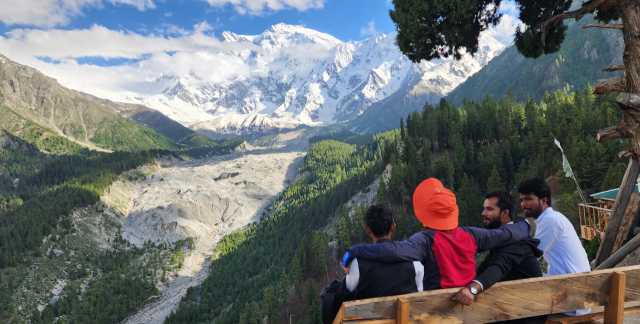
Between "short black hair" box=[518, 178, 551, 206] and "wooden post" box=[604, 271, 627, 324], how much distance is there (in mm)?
2233

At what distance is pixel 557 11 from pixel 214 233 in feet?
356

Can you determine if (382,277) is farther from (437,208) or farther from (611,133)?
(611,133)

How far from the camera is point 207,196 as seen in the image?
11862 cm

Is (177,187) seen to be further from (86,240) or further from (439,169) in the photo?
(439,169)

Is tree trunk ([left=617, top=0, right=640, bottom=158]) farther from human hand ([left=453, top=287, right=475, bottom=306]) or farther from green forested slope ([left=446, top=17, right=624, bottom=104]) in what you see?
green forested slope ([left=446, top=17, right=624, bottom=104])

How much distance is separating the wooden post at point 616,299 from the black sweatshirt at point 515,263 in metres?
0.73

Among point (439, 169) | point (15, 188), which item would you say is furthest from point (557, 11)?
point (15, 188)

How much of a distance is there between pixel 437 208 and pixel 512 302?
1336 millimetres

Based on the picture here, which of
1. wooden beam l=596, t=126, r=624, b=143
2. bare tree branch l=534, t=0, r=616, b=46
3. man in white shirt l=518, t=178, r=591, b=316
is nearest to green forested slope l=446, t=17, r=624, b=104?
bare tree branch l=534, t=0, r=616, b=46

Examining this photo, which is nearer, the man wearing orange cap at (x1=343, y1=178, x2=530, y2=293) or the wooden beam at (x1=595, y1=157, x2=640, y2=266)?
→ the man wearing orange cap at (x1=343, y1=178, x2=530, y2=293)

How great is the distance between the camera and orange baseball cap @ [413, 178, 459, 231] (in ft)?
14.5

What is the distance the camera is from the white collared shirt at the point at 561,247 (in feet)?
18.3

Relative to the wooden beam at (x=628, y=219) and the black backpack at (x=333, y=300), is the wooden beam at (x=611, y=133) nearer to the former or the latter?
the wooden beam at (x=628, y=219)

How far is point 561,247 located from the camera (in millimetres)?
5680
